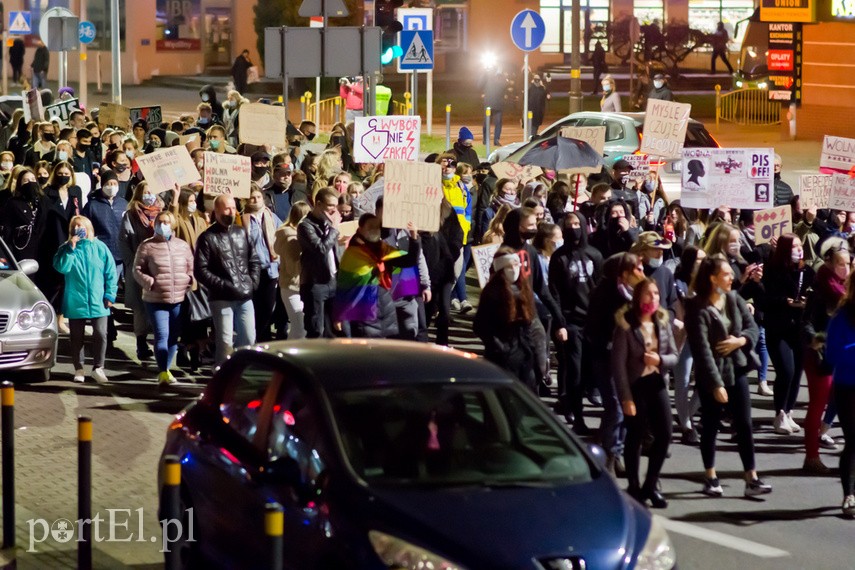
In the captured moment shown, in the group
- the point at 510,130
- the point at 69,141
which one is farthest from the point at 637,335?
the point at 510,130

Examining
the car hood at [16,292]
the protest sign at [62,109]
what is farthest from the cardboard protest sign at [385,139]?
the protest sign at [62,109]

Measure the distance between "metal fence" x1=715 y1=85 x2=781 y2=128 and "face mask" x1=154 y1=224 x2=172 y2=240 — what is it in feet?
94.3

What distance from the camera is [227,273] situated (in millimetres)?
13781

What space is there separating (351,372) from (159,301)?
6.69 m

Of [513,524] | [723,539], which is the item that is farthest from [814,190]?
[513,524]

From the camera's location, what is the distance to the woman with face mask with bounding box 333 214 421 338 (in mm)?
12641

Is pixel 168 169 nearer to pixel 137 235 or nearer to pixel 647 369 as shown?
pixel 137 235

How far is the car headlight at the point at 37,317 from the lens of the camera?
45.5 feet

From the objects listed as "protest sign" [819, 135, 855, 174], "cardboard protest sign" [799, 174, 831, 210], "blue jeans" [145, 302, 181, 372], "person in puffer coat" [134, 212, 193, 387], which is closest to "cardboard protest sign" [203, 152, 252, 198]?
"person in puffer coat" [134, 212, 193, 387]

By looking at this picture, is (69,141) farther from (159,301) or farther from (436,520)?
(436,520)

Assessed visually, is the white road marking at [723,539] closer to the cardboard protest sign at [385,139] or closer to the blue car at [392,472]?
the blue car at [392,472]

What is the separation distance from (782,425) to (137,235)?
21.0 feet

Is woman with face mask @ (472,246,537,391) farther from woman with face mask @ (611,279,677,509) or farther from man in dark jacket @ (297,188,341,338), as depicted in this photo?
man in dark jacket @ (297,188,341,338)

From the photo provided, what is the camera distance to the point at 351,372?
767 cm
